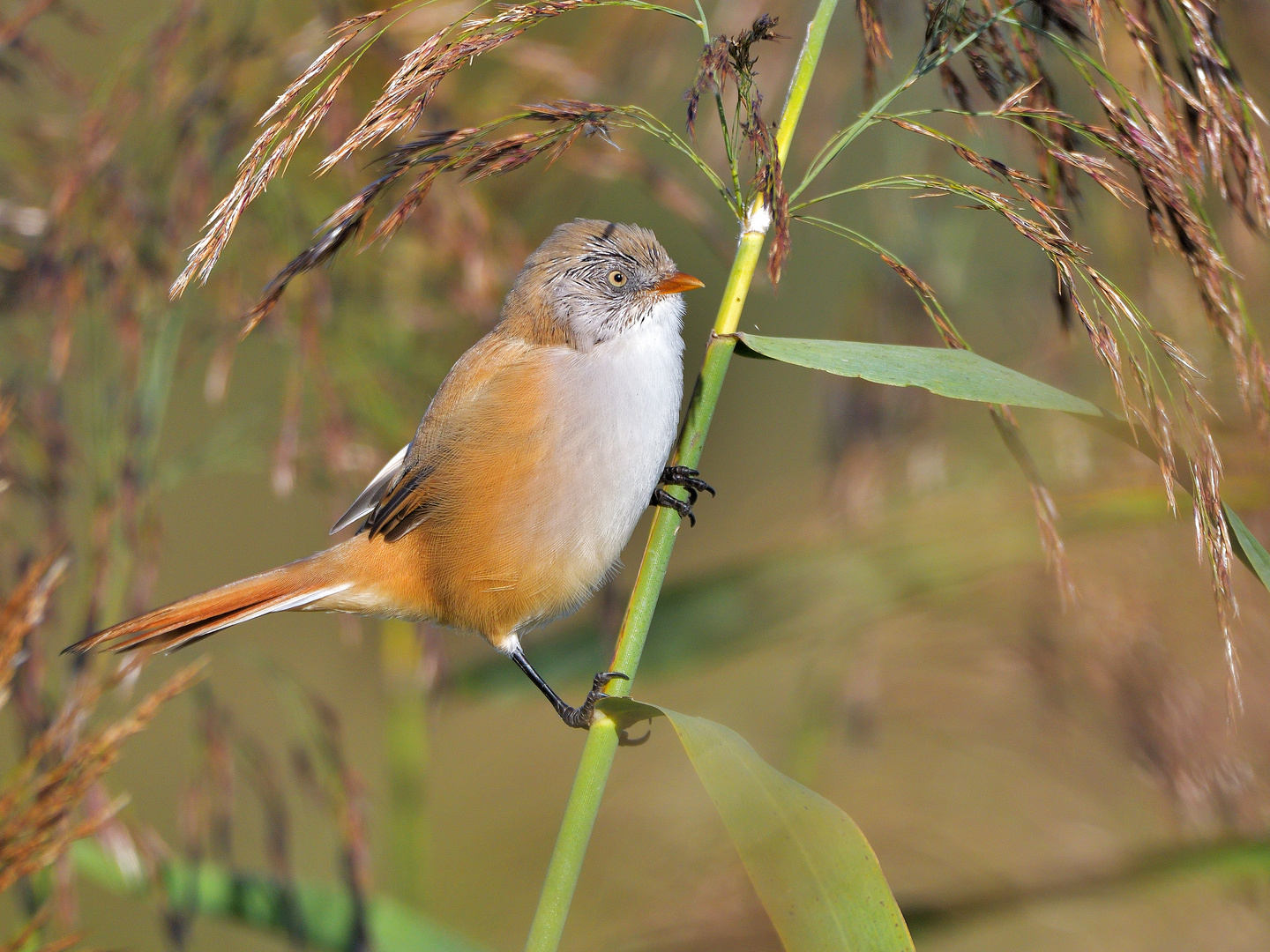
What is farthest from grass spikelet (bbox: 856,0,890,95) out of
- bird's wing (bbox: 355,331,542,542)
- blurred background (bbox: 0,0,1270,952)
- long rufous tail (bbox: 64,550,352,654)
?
long rufous tail (bbox: 64,550,352,654)

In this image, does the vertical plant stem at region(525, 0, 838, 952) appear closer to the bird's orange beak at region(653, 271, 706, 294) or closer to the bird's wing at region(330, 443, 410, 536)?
the bird's orange beak at region(653, 271, 706, 294)

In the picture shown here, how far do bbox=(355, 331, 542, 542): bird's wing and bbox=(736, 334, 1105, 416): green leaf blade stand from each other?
0.72 metres

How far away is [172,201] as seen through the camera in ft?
6.43

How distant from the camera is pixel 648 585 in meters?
1.19

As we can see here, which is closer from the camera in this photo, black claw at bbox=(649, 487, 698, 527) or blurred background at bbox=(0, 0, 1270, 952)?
black claw at bbox=(649, 487, 698, 527)

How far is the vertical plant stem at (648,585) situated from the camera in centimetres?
111

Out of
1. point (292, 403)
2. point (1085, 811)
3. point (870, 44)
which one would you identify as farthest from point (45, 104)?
point (1085, 811)

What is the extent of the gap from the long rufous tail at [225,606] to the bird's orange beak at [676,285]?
0.87 meters

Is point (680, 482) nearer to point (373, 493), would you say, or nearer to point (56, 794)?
point (373, 493)

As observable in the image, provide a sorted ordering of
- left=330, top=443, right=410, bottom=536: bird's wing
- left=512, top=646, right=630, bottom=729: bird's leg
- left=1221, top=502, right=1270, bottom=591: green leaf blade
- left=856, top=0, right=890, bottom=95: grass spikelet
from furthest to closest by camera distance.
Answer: left=330, top=443, right=410, bottom=536: bird's wing, left=512, top=646, right=630, bottom=729: bird's leg, left=856, top=0, right=890, bottom=95: grass spikelet, left=1221, top=502, right=1270, bottom=591: green leaf blade

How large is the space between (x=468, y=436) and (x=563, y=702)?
538 millimetres

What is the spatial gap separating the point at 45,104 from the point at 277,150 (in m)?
1.97

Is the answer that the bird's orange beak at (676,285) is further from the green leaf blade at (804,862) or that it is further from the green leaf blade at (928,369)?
the green leaf blade at (804,862)

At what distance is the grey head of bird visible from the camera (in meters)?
1.95
